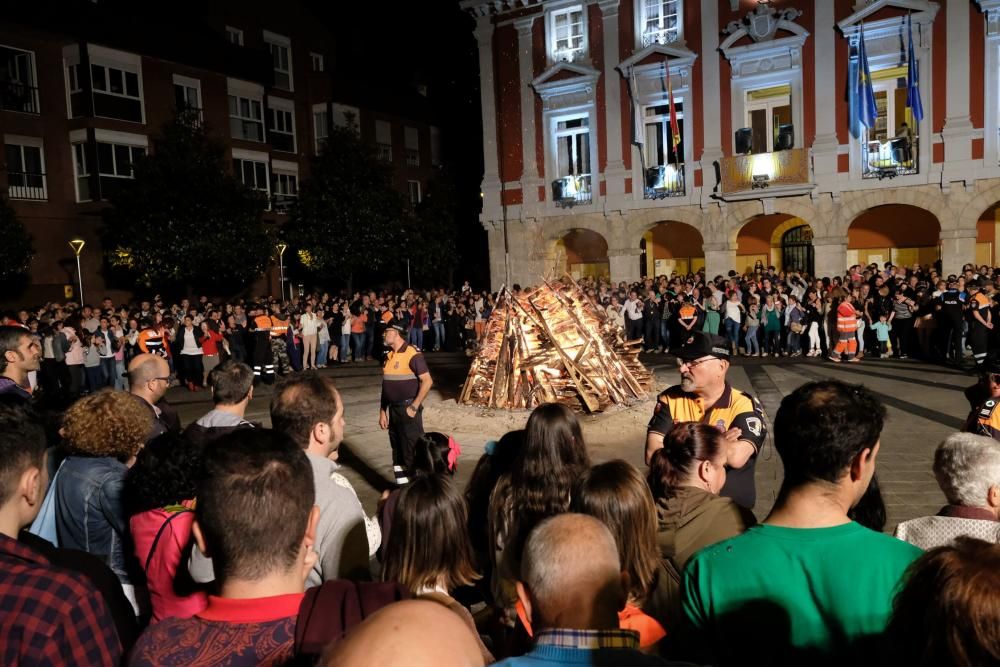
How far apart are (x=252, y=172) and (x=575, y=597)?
33301 mm

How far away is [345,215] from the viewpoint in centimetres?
3067

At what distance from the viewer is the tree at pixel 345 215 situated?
101 feet

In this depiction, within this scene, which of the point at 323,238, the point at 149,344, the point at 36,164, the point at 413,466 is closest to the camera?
the point at 413,466

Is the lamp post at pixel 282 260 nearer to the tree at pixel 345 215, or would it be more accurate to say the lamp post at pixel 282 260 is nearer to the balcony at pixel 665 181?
the tree at pixel 345 215

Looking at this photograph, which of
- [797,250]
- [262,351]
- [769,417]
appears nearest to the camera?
[769,417]

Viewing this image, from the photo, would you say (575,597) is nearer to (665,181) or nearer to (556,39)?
(665,181)

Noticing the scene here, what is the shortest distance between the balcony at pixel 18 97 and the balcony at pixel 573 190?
59.5 ft

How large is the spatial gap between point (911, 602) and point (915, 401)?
36.5ft

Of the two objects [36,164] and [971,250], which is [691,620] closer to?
[971,250]

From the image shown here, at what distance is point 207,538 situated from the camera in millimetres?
2086

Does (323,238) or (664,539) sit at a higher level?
(323,238)

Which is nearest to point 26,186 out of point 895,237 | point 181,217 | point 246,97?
point 181,217

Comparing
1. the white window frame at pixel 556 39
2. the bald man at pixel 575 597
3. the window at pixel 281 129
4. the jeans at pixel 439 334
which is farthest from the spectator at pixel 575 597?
the window at pixel 281 129

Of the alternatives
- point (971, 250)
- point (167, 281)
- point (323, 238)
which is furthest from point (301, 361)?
point (971, 250)
